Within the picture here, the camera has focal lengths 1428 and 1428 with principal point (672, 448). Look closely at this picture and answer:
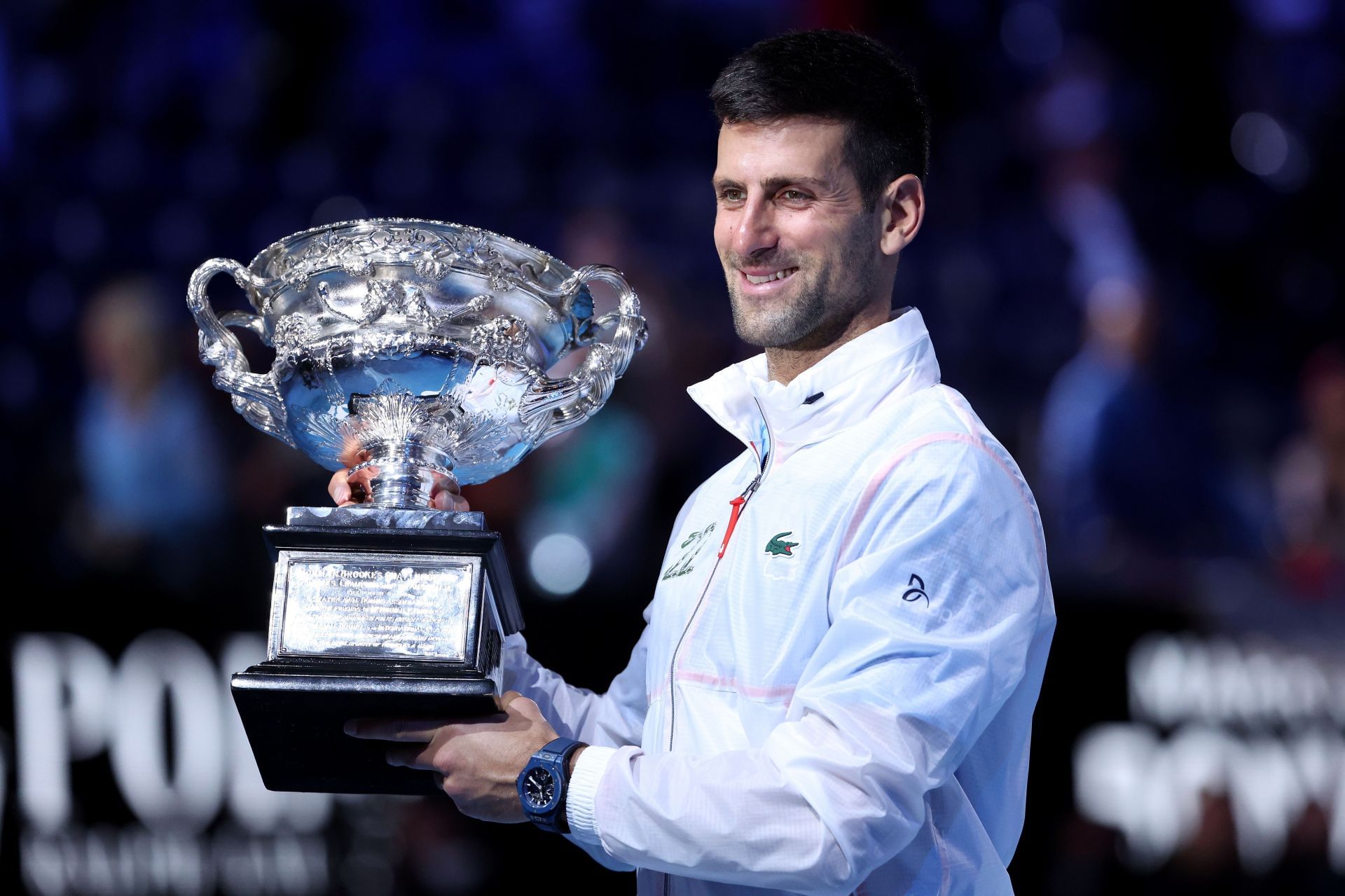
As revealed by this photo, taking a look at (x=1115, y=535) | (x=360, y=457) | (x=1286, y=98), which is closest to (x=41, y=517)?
(x=360, y=457)

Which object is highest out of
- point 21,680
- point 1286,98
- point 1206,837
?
point 1286,98

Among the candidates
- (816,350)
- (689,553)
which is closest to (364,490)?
(689,553)

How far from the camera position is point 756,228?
1.99 m

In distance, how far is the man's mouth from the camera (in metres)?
2.02

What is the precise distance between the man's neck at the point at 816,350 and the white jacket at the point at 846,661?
65 millimetres

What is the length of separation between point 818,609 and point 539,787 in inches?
15.9

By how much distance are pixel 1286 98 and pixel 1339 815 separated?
13.9 feet

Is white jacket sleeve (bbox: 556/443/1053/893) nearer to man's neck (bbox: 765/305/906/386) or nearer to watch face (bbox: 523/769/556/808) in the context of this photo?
watch face (bbox: 523/769/556/808)

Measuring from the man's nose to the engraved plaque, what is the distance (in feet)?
1.90

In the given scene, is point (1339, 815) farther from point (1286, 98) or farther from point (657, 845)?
point (1286, 98)

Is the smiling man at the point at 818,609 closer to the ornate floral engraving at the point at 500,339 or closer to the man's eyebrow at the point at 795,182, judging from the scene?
the man's eyebrow at the point at 795,182

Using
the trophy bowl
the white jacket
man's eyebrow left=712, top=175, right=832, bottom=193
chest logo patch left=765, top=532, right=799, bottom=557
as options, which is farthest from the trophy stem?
man's eyebrow left=712, top=175, right=832, bottom=193

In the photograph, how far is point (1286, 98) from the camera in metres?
7.18

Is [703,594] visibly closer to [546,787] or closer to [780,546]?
[780,546]
